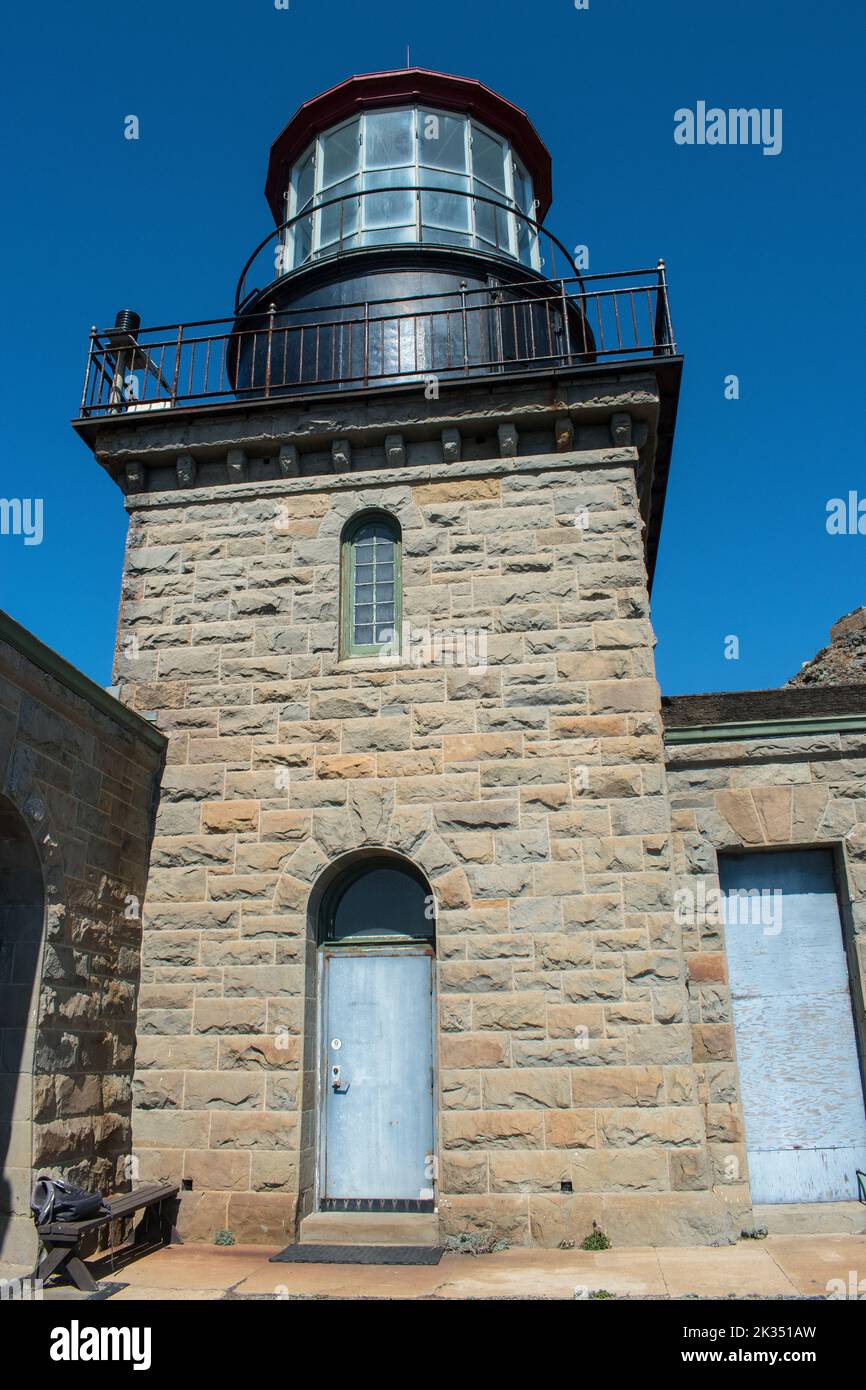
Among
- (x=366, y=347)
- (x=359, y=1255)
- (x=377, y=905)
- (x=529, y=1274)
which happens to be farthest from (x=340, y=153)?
(x=529, y=1274)

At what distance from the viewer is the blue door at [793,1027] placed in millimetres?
7898

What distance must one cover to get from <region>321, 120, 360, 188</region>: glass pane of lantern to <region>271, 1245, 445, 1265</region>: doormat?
11.1 metres

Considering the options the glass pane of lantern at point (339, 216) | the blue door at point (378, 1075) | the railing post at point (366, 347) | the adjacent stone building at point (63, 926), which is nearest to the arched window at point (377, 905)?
the blue door at point (378, 1075)

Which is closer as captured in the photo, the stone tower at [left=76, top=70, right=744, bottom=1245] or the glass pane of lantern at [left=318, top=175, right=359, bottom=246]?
the stone tower at [left=76, top=70, right=744, bottom=1245]

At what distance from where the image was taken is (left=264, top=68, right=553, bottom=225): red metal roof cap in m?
12.0

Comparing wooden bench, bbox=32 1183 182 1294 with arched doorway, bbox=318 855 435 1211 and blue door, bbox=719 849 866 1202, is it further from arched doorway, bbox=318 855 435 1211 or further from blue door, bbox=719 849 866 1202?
blue door, bbox=719 849 866 1202

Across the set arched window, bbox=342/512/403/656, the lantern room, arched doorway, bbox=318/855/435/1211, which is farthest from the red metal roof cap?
arched doorway, bbox=318/855/435/1211

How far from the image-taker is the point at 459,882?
8219mm

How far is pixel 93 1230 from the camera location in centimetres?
680

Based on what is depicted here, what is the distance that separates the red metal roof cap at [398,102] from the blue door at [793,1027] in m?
9.41

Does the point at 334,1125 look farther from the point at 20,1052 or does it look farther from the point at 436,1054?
the point at 20,1052

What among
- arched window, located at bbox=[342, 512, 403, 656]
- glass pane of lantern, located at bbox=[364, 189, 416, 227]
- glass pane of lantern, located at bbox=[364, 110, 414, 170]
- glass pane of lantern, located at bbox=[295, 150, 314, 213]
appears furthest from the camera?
glass pane of lantern, located at bbox=[295, 150, 314, 213]

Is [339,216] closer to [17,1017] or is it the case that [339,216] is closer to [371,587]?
[371,587]
